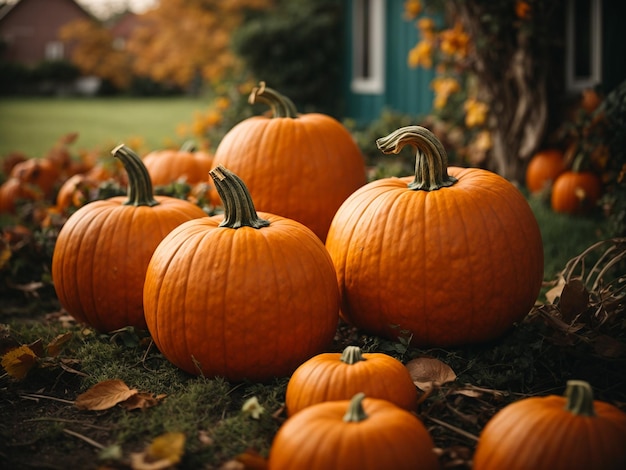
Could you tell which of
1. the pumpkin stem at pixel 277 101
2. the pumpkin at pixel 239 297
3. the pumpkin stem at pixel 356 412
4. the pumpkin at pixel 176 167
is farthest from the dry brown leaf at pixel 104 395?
the pumpkin at pixel 176 167

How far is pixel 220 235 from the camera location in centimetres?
262

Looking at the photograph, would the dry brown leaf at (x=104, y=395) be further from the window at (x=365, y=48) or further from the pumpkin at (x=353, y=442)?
the window at (x=365, y=48)

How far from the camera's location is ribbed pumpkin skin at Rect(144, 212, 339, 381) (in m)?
2.54

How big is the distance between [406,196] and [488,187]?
36cm

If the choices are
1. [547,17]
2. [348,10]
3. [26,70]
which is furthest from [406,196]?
[26,70]

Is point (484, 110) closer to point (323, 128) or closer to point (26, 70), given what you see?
point (323, 128)

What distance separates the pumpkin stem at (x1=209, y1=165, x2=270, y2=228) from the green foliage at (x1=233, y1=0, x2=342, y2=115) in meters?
9.73

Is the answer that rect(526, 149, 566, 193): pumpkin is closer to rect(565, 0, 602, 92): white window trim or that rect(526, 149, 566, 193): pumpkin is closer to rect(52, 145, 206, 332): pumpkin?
rect(565, 0, 602, 92): white window trim

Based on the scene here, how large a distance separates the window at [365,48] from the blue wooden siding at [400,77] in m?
0.37

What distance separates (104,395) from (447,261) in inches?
57.5

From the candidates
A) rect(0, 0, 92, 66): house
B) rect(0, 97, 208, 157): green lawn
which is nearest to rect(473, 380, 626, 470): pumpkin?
rect(0, 97, 208, 157): green lawn

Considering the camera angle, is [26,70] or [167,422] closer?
[167,422]

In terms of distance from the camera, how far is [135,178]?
3.23 meters

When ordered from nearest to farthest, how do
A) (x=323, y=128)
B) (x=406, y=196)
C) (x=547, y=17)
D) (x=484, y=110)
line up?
(x=406, y=196) → (x=323, y=128) → (x=547, y=17) → (x=484, y=110)
